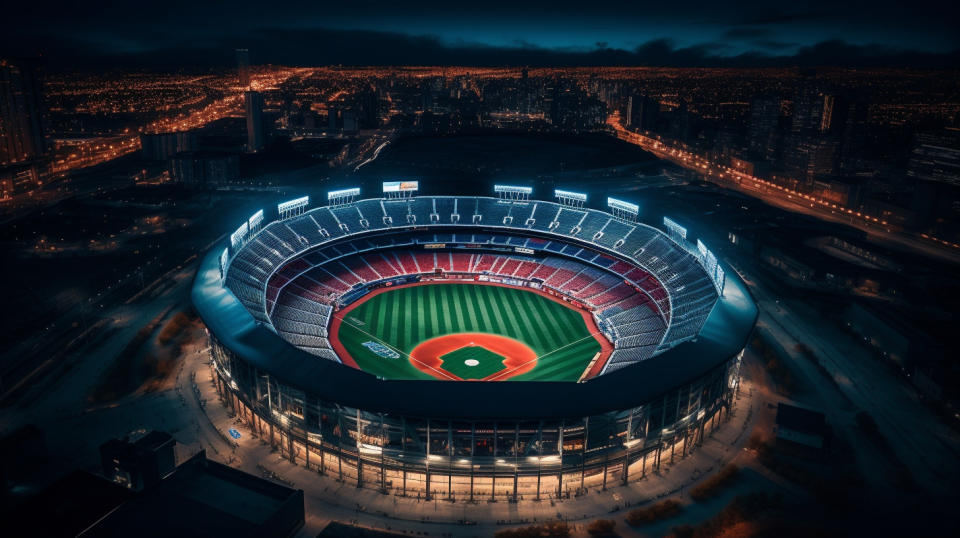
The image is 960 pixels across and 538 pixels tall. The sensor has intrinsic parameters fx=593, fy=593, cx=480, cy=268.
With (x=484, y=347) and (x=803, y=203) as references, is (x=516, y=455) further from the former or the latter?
(x=803, y=203)

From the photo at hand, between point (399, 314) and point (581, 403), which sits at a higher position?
point (581, 403)

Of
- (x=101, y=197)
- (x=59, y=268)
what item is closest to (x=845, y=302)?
(x=59, y=268)

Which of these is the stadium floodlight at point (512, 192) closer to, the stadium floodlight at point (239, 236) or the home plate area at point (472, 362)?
the home plate area at point (472, 362)

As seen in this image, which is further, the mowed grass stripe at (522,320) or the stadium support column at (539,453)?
the mowed grass stripe at (522,320)

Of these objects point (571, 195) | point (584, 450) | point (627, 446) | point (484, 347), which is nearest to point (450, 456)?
point (584, 450)

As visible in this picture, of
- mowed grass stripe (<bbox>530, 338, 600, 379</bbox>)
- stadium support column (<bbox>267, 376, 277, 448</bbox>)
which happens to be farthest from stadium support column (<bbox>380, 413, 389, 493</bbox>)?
mowed grass stripe (<bbox>530, 338, 600, 379</bbox>)

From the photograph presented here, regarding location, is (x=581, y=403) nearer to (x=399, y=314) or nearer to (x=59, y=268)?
(x=399, y=314)

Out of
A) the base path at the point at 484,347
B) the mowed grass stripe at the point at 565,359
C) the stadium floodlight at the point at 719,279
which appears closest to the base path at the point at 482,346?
the base path at the point at 484,347
